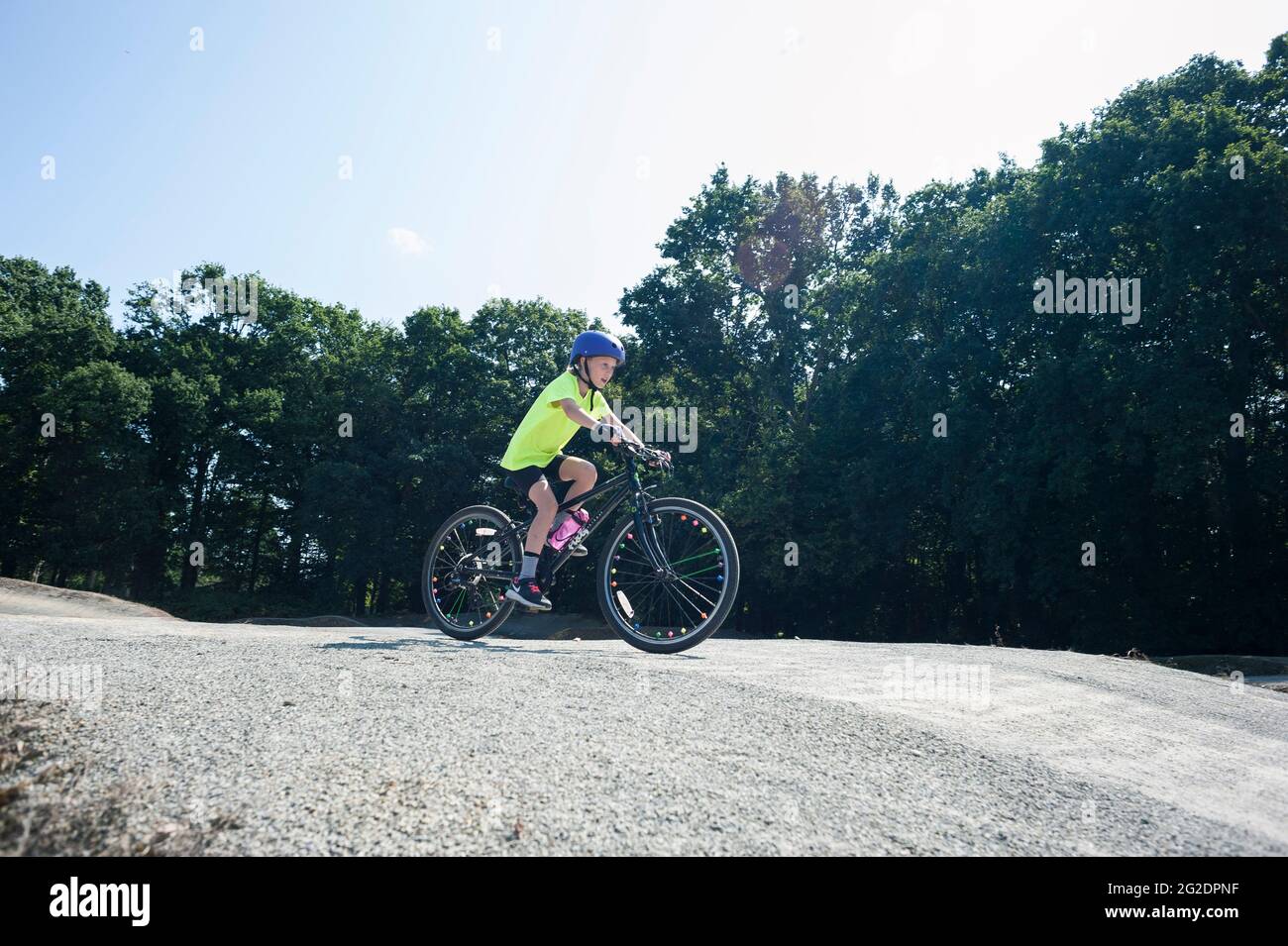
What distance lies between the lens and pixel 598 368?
6.33m

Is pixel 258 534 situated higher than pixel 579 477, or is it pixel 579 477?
pixel 579 477

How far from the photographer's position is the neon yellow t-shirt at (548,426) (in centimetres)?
627

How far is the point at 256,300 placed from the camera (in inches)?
1619

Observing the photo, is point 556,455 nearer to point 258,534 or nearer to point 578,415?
point 578,415

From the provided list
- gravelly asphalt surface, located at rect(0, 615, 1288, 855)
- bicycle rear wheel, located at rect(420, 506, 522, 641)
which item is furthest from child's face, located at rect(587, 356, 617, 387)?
gravelly asphalt surface, located at rect(0, 615, 1288, 855)

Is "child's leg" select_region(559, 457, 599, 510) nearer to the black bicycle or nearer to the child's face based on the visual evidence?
the black bicycle

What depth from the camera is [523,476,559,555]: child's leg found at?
6.37 m

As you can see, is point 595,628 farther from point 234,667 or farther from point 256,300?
point 256,300

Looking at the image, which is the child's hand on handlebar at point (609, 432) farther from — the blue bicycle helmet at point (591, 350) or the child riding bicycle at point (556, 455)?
the blue bicycle helmet at point (591, 350)

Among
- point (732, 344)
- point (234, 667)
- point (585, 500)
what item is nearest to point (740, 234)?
point (732, 344)

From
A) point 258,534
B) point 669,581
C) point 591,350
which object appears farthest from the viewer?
point 258,534

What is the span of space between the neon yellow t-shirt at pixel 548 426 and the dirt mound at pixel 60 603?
403 inches

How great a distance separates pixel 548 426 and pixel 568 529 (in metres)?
0.87

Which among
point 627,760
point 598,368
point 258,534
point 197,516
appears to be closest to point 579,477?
point 598,368
